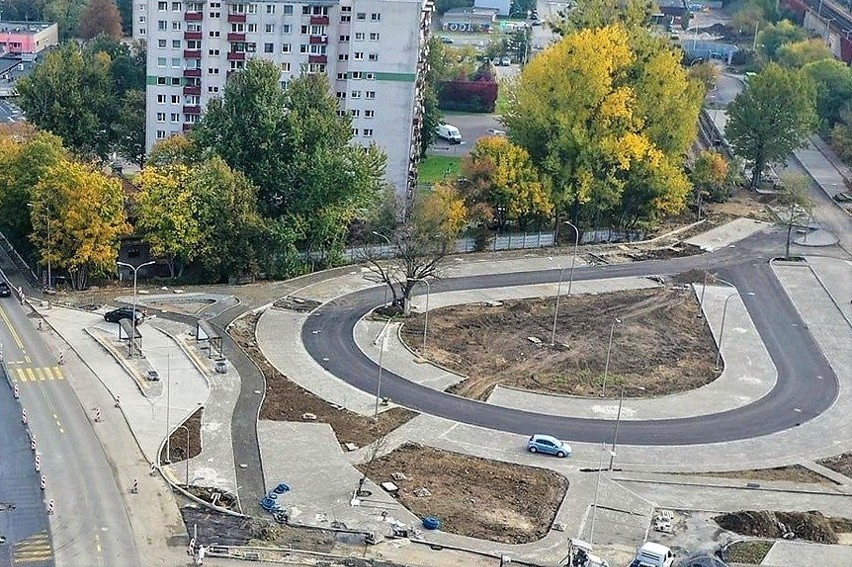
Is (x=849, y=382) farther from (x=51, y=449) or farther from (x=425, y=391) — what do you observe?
(x=51, y=449)

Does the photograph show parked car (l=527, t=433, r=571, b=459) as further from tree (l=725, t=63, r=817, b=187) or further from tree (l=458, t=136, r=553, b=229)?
tree (l=725, t=63, r=817, b=187)

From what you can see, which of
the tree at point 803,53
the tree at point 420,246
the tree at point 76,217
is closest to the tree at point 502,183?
the tree at point 420,246

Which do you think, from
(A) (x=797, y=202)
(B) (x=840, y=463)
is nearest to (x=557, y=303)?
(B) (x=840, y=463)

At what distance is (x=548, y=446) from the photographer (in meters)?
50.4

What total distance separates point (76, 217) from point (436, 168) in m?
48.2

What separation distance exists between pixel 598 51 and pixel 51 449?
51705mm

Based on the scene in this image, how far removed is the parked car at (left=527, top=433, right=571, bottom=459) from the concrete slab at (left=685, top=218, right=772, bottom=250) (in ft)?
132

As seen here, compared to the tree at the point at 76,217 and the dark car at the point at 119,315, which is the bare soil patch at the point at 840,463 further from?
the tree at the point at 76,217

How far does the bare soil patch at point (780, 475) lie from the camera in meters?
49.9

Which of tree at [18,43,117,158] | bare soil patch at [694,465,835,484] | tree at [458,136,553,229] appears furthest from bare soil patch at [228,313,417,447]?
tree at [18,43,117,158]

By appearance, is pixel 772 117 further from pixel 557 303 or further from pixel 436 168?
pixel 557 303

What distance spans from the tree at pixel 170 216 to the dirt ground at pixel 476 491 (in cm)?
2586

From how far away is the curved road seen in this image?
53844 mm

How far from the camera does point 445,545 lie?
41938 mm
